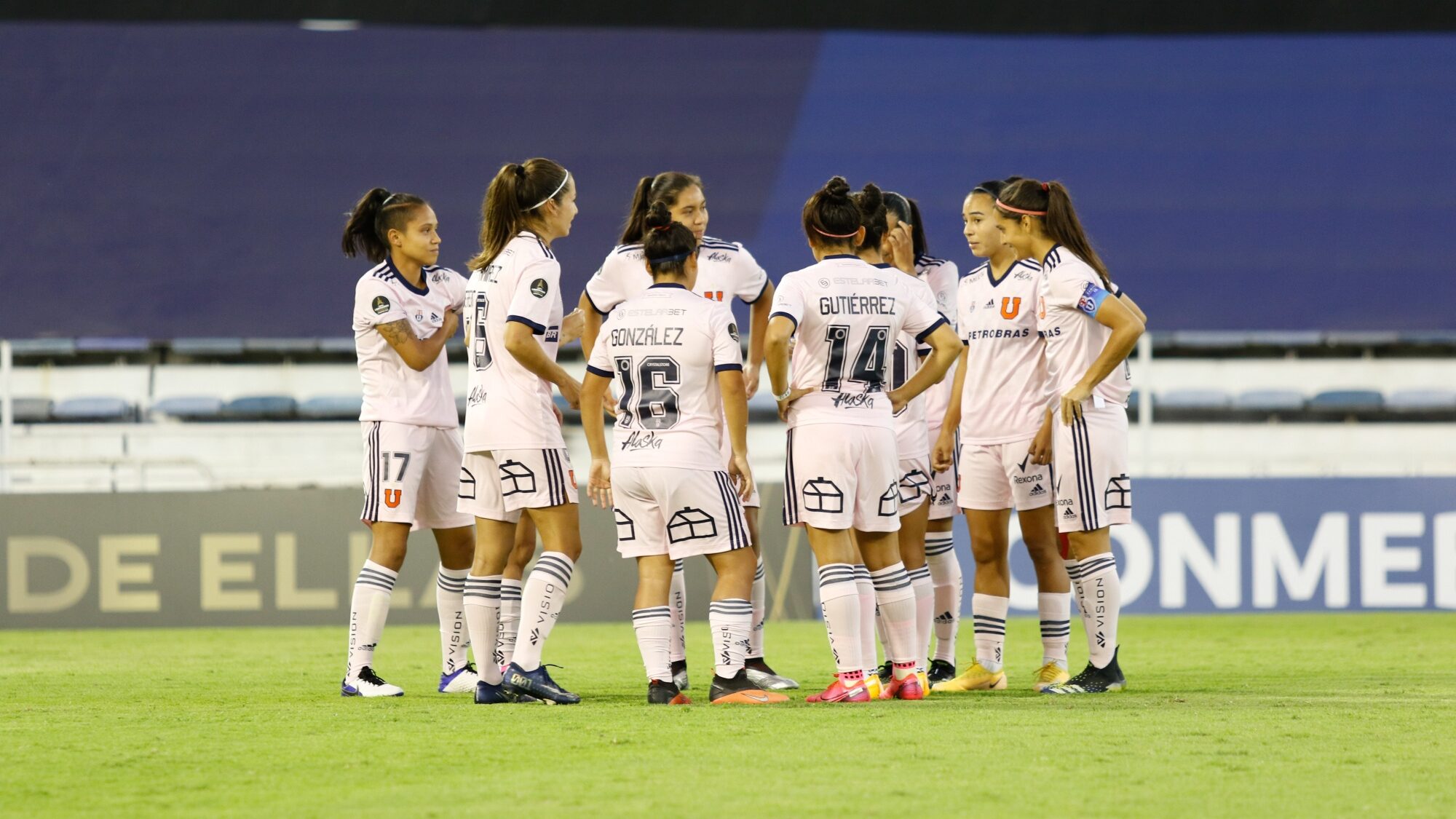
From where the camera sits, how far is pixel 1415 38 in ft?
38.3

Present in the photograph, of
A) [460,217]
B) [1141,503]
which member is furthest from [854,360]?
[460,217]

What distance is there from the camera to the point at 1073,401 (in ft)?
18.2

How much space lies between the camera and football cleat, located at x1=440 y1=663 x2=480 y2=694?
5906 mm

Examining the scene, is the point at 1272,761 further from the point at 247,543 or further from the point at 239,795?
the point at 247,543

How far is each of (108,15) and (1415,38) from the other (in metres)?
9.22

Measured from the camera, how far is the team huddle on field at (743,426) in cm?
514

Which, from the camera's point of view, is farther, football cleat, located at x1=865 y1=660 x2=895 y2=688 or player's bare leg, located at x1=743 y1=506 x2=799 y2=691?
football cleat, located at x1=865 y1=660 x2=895 y2=688

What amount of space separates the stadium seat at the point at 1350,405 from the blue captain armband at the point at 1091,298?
12.9m

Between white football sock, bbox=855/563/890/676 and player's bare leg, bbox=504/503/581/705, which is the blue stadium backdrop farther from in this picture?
white football sock, bbox=855/563/890/676

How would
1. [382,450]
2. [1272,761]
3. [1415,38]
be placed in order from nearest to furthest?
[1272,761], [382,450], [1415,38]

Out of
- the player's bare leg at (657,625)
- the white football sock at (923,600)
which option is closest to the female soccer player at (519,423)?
the player's bare leg at (657,625)

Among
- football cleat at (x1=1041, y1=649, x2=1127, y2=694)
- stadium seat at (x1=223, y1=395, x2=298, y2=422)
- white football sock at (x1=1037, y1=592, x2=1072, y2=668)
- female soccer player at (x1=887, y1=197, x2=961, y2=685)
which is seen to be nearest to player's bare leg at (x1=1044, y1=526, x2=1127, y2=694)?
football cleat at (x1=1041, y1=649, x2=1127, y2=694)

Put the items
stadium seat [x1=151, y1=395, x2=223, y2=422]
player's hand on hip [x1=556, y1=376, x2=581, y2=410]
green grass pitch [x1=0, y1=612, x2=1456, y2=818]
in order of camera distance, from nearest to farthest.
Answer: green grass pitch [x1=0, y1=612, x2=1456, y2=818]
player's hand on hip [x1=556, y1=376, x2=581, y2=410]
stadium seat [x1=151, y1=395, x2=223, y2=422]

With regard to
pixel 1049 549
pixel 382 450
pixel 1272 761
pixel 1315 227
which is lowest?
pixel 1272 761
